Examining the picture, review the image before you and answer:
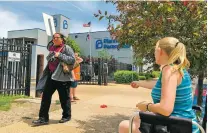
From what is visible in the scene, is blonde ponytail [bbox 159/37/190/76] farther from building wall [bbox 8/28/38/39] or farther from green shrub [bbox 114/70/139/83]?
building wall [bbox 8/28/38/39]

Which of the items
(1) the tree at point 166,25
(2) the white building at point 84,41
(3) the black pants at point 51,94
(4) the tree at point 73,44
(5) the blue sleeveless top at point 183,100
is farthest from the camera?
(2) the white building at point 84,41

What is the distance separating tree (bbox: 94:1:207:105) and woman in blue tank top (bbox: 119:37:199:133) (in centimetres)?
137

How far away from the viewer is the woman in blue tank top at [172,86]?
2379 mm

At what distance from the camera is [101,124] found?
223 inches

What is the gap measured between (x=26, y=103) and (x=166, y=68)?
5.87 meters

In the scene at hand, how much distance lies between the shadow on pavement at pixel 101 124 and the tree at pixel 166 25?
1.51 metres

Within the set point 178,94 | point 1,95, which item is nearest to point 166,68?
point 178,94

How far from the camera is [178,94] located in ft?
8.19

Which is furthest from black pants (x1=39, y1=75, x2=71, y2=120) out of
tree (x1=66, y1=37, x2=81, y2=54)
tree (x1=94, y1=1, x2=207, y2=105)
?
tree (x1=66, y1=37, x2=81, y2=54)

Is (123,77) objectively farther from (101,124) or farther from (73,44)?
(73,44)

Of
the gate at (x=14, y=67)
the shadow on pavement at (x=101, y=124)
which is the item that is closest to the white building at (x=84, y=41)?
the gate at (x=14, y=67)

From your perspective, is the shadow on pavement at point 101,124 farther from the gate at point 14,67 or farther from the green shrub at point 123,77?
the green shrub at point 123,77

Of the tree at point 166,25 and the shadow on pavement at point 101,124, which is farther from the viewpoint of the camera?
the shadow on pavement at point 101,124

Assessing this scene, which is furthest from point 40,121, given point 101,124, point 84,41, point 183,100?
point 84,41
